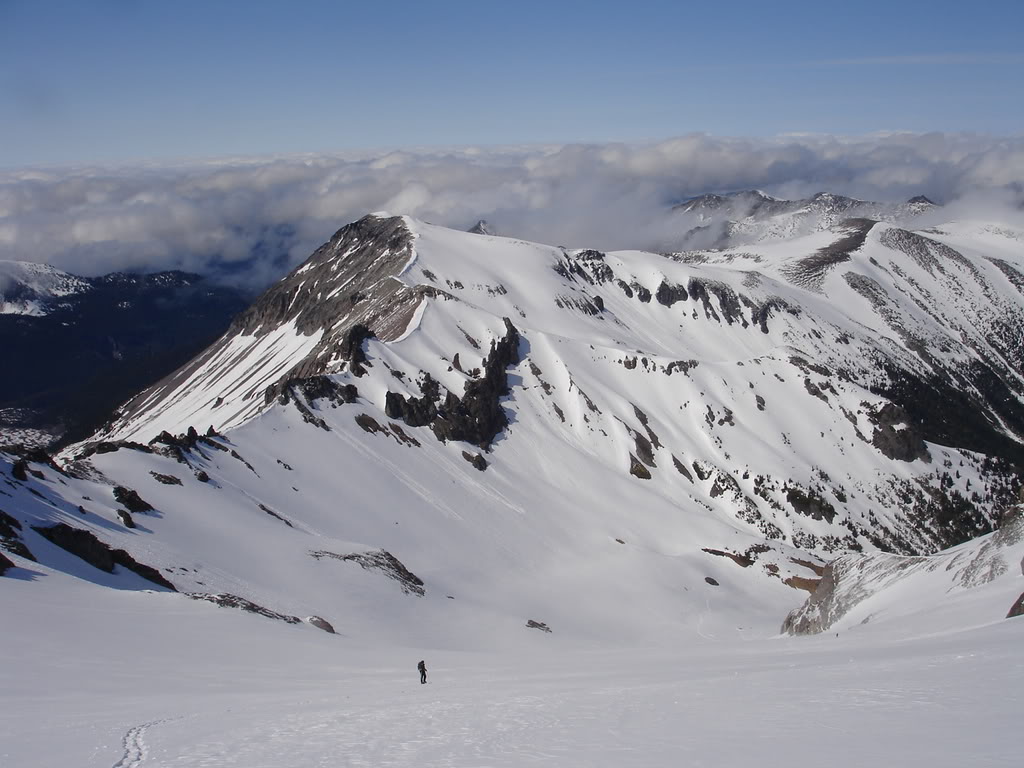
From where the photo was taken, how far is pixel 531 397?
458 feet

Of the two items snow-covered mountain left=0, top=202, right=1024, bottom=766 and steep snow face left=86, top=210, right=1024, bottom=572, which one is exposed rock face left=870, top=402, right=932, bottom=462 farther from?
snow-covered mountain left=0, top=202, right=1024, bottom=766

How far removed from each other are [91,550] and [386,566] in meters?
28.2

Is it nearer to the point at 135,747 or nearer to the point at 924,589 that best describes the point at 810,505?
the point at 924,589

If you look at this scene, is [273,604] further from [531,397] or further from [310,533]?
[531,397]

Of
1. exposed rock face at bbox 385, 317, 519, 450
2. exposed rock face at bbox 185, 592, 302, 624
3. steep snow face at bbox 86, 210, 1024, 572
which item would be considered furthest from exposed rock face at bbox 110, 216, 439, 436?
exposed rock face at bbox 185, 592, 302, 624

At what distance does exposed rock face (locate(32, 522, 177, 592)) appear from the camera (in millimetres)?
46906

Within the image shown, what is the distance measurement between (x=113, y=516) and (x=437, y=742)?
1912 inches

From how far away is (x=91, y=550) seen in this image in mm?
47250

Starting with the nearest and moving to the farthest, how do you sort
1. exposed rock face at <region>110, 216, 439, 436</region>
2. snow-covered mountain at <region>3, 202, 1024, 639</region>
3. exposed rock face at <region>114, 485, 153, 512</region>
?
exposed rock face at <region>114, 485, 153, 512</region>
snow-covered mountain at <region>3, 202, 1024, 639</region>
exposed rock face at <region>110, 216, 439, 436</region>

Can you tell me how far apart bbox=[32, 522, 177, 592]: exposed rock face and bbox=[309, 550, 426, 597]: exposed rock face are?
18.7 m

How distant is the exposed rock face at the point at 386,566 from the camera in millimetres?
67500

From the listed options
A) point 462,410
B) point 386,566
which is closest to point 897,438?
point 462,410

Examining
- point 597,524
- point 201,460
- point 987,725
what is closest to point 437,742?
point 987,725

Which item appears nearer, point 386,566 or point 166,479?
point 166,479
